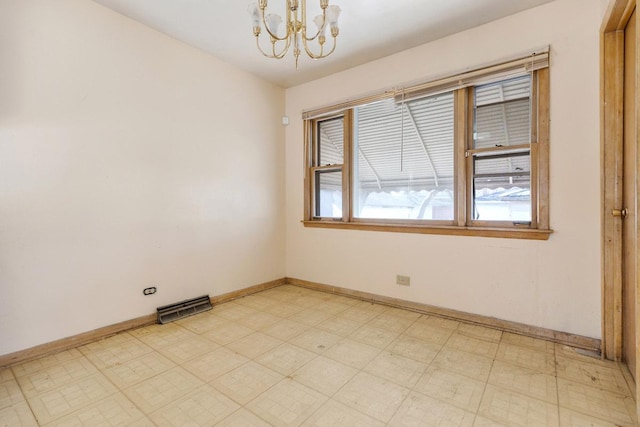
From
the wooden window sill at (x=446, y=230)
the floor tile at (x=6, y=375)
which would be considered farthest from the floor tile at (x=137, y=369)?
the wooden window sill at (x=446, y=230)

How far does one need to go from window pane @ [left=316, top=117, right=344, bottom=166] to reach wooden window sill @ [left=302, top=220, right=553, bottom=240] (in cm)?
81

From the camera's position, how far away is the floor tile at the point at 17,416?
59.5 inches

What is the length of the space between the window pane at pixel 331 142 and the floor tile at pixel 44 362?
3095 millimetres

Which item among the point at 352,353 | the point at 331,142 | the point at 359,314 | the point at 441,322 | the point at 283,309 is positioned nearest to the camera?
the point at 352,353

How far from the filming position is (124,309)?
2590mm

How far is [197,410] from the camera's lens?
1.61m

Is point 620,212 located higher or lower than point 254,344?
higher

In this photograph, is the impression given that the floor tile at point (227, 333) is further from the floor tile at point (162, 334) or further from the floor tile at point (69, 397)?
the floor tile at point (69, 397)

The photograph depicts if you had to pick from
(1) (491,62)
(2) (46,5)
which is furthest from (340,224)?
(2) (46,5)

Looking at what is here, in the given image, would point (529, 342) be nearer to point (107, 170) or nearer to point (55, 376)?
point (55, 376)

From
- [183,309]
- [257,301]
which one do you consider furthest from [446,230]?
[183,309]

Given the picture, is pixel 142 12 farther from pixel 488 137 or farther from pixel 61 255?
pixel 488 137

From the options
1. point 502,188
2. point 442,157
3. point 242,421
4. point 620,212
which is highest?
point 442,157

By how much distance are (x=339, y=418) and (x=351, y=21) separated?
2.99 meters
